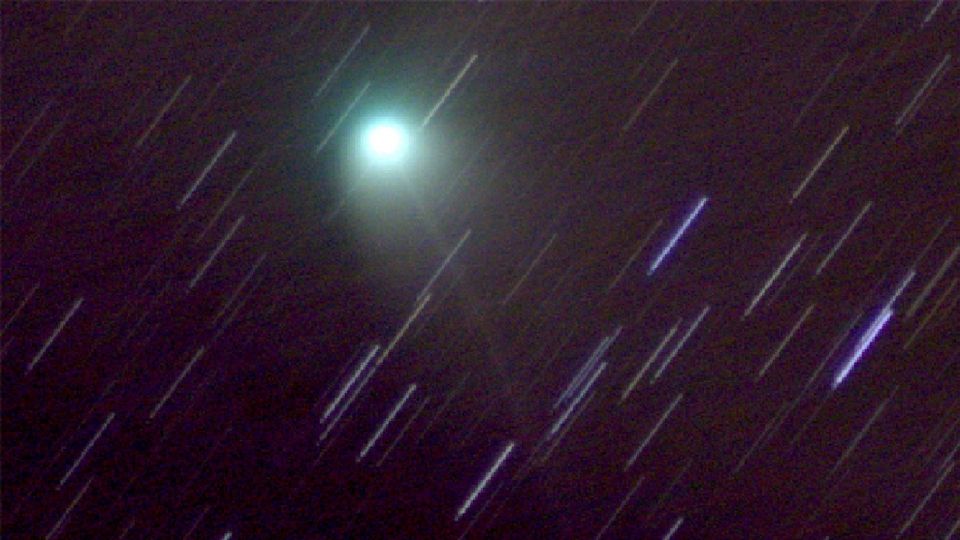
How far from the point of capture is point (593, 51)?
1.98m

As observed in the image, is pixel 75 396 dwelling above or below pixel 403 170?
below

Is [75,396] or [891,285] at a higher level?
[891,285]

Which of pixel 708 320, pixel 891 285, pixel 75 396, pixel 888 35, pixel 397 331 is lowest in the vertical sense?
pixel 75 396

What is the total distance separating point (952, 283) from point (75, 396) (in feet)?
4.32

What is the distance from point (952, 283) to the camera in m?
1.99

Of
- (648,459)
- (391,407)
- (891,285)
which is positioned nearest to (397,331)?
(391,407)

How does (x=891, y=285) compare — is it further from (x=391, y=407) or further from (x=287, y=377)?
(x=287, y=377)

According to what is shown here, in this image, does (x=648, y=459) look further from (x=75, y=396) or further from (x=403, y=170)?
(x=75, y=396)

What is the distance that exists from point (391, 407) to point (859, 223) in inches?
29.5

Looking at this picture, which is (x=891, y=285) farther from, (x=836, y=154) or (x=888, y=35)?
(x=888, y=35)

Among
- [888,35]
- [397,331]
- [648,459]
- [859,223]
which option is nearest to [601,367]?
[648,459]

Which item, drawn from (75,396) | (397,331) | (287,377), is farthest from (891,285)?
(75,396)

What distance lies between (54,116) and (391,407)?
0.66 meters

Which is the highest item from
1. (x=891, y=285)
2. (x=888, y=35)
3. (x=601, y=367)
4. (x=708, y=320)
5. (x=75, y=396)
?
(x=888, y=35)
